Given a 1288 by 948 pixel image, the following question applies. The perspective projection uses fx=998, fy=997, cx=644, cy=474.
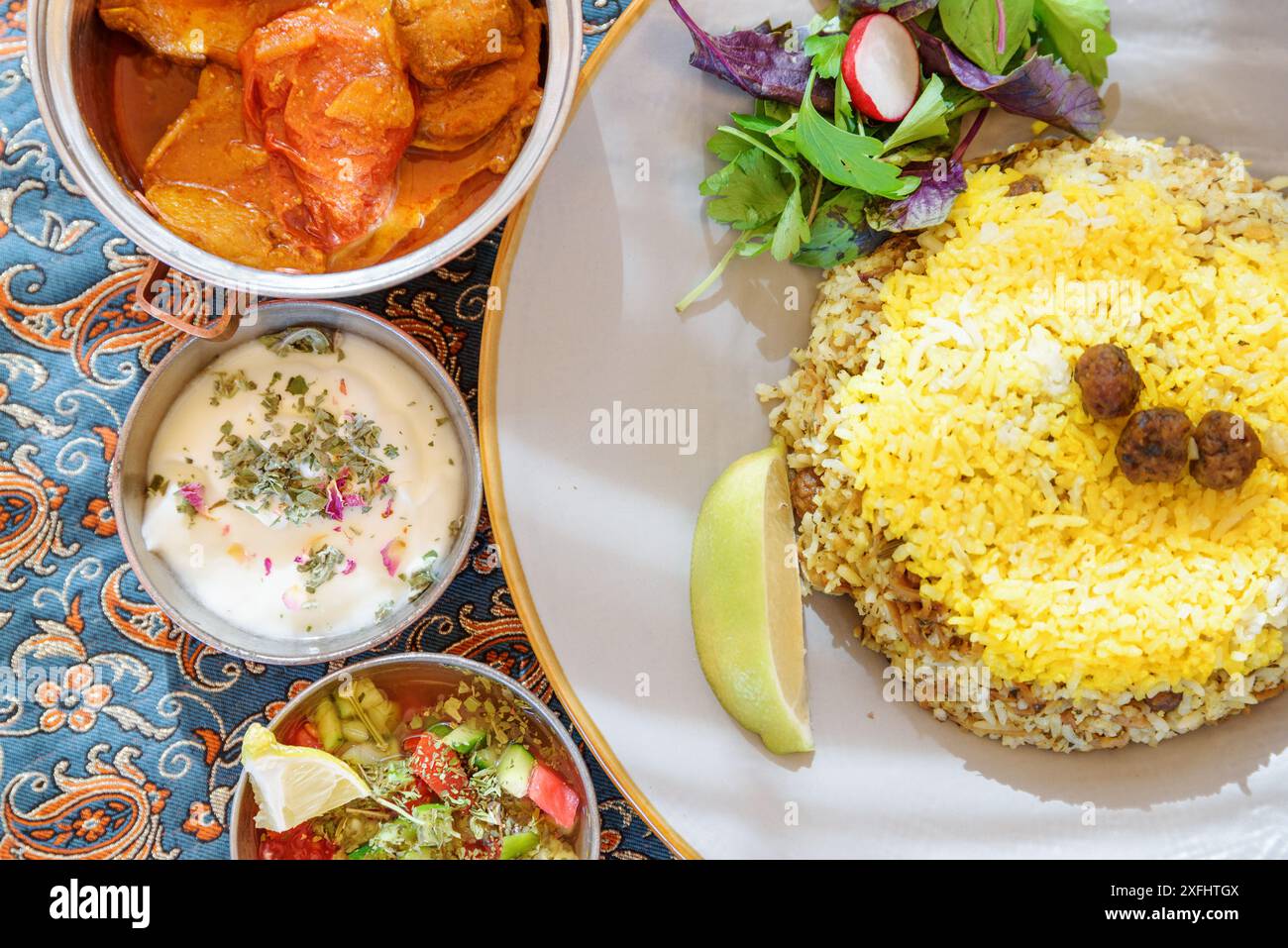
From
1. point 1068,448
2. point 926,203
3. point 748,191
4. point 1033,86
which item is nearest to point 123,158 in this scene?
point 748,191

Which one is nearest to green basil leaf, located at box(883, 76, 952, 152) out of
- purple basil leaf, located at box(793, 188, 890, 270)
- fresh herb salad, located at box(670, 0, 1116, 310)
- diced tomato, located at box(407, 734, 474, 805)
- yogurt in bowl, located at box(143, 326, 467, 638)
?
fresh herb salad, located at box(670, 0, 1116, 310)

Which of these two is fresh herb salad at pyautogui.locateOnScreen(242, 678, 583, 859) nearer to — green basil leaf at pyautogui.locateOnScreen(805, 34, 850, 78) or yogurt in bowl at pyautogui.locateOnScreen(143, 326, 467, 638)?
yogurt in bowl at pyautogui.locateOnScreen(143, 326, 467, 638)

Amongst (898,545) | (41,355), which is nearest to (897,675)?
(898,545)

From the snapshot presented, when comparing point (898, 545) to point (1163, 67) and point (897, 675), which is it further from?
point (1163, 67)

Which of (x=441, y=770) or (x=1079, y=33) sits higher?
(x=1079, y=33)

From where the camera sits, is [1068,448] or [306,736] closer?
[1068,448]

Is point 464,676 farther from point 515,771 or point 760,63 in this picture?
point 760,63
